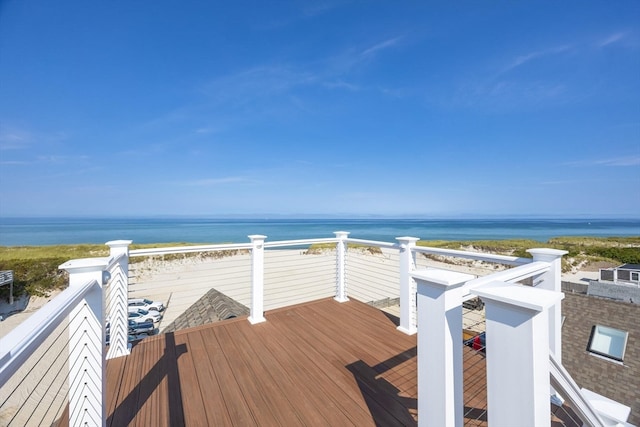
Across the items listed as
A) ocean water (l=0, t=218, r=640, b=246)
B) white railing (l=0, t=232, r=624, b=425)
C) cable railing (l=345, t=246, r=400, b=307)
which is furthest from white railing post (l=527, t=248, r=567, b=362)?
ocean water (l=0, t=218, r=640, b=246)

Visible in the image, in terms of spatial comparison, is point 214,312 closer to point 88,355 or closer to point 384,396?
point 88,355

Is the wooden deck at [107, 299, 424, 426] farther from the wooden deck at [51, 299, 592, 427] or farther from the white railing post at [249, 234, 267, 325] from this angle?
the white railing post at [249, 234, 267, 325]

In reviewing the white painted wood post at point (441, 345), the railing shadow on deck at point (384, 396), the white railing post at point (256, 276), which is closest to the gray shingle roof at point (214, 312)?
the white railing post at point (256, 276)

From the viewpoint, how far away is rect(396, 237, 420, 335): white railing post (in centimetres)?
292

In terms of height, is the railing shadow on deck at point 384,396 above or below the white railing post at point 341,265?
below

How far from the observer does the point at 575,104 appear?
16031 millimetres

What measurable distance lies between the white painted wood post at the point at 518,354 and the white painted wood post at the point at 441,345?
0.15 metres

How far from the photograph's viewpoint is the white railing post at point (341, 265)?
3.82 m

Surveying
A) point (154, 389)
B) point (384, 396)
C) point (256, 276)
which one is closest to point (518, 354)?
point (384, 396)

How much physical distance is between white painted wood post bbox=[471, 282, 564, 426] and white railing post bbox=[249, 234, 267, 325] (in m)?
2.70

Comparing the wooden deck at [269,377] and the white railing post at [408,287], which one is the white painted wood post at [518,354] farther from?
the white railing post at [408,287]

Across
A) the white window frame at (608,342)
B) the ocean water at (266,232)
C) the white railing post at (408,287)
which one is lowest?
the ocean water at (266,232)

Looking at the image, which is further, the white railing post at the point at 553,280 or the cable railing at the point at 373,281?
the cable railing at the point at 373,281

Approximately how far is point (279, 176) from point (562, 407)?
3465 centimetres
